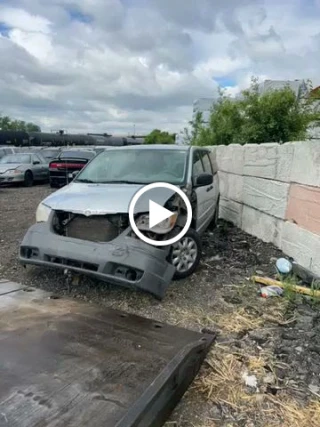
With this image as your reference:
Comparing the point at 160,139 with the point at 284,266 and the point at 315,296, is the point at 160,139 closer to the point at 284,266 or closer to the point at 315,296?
the point at 284,266

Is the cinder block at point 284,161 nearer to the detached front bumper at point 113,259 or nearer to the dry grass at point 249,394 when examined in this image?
the detached front bumper at point 113,259

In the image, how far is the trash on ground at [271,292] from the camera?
3.81 meters

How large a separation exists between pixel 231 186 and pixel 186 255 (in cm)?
366

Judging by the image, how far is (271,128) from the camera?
9078 millimetres

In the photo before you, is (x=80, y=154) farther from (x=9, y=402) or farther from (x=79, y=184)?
(x=9, y=402)

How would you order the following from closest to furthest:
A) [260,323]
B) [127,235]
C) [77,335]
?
[77,335], [260,323], [127,235]

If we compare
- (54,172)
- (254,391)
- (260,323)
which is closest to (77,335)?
(254,391)

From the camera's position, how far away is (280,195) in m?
5.08

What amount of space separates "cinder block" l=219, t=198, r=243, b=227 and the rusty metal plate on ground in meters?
4.37

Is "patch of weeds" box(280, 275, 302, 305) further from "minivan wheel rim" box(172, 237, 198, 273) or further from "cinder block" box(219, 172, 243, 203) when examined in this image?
"cinder block" box(219, 172, 243, 203)

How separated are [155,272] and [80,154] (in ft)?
35.5

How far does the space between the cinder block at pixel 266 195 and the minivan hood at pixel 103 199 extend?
1.98 meters

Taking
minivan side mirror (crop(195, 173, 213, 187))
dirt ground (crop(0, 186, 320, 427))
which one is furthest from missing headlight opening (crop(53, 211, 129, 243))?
minivan side mirror (crop(195, 173, 213, 187))

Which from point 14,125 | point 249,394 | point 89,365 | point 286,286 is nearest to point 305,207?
point 286,286
